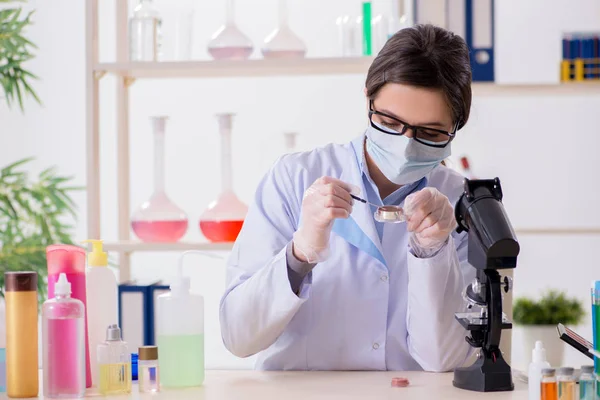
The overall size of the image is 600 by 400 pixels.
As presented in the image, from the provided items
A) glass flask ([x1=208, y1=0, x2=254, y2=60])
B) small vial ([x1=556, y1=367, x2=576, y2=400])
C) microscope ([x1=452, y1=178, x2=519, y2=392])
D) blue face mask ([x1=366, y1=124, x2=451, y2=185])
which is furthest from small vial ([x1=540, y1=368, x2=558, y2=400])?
glass flask ([x1=208, y1=0, x2=254, y2=60])

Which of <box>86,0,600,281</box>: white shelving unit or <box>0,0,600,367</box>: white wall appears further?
<box>0,0,600,367</box>: white wall

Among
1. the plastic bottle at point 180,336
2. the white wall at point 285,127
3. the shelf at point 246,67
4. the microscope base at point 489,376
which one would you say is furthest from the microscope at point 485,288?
the white wall at point 285,127

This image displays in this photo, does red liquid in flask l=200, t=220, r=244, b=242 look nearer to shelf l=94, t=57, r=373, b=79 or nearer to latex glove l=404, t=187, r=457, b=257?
shelf l=94, t=57, r=373, b=79

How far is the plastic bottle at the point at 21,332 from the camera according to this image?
138cm

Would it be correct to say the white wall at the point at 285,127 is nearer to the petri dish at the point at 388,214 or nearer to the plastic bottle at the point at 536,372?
the petri dish at the point at 388,214

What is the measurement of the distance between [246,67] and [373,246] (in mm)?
1008

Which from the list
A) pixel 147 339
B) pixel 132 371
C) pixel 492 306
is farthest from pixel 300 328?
pixel 147 339

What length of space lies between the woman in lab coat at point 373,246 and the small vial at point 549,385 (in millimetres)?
375

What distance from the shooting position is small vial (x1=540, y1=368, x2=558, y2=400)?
49.1 inches

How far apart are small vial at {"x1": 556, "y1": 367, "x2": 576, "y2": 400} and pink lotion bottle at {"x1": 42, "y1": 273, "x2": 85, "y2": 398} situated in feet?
2.44

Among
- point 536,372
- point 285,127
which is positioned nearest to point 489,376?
point 536,372

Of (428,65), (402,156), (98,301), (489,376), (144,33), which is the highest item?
(144,33)

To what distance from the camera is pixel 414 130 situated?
5.32 ft

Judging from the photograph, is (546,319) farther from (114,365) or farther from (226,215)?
(114,365)
